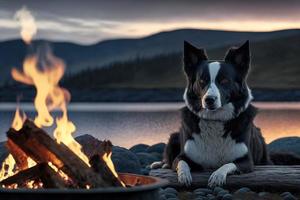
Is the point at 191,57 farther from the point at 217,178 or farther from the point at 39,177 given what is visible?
the point at 39,177

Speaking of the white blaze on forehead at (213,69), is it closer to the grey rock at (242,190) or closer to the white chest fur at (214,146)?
the white chest fur at (214,146)

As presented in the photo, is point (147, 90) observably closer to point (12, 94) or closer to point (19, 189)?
point (12, 94)

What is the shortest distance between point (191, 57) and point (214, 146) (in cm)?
131

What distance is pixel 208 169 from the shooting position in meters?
11.0

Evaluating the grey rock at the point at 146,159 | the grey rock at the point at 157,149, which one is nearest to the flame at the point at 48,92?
the grey rock at the point at 146,159

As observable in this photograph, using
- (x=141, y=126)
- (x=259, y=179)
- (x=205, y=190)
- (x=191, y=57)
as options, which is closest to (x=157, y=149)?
(x=259, y=179)

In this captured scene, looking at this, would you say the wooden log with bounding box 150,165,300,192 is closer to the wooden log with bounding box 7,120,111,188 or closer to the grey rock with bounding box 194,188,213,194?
the grey rock with bounding box 194,188,213,194

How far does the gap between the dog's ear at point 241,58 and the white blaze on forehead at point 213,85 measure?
345mm

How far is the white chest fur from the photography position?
10.7 metres

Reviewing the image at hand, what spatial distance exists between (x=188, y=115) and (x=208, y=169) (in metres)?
0.85

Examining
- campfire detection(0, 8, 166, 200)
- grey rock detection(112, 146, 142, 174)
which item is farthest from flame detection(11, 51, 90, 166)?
grey rock detection(112, 146, 142, 174)

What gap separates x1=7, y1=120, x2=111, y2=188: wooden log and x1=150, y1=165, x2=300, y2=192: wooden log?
157 inches

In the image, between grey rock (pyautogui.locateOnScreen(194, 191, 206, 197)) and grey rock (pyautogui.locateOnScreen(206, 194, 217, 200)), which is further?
grey rock (pyautogui.locateOnScreen(194, 191, 206, 197))

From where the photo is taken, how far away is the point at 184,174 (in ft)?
35.6
